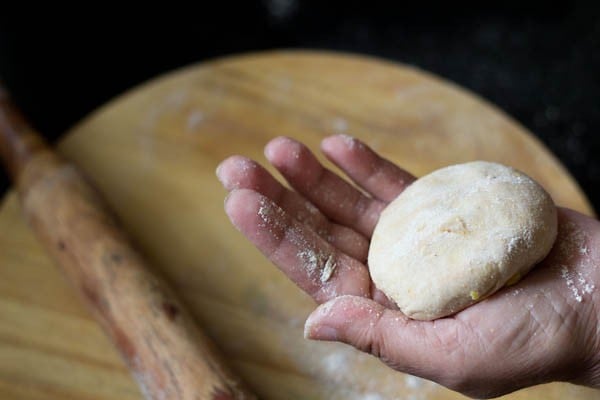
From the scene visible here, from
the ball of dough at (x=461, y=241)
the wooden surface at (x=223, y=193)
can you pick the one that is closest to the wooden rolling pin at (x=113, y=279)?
the wooden surface at (x=223, y=193)

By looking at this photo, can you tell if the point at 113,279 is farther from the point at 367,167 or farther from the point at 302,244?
the point at 367,167

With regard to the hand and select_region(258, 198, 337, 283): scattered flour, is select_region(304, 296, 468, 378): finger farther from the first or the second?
select_region(258, 198, 337, 283): scattered flour

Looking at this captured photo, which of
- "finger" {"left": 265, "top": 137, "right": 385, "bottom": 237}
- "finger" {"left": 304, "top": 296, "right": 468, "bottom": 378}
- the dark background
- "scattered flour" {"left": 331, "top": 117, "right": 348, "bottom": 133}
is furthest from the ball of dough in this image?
the dark background

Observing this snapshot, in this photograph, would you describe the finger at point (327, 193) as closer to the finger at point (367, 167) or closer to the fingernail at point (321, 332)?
the finger at point (367, 167)

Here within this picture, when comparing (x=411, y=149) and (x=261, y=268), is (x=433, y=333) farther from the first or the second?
(x=411, y=149)

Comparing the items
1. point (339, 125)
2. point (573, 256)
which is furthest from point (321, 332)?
point (339, 125)
